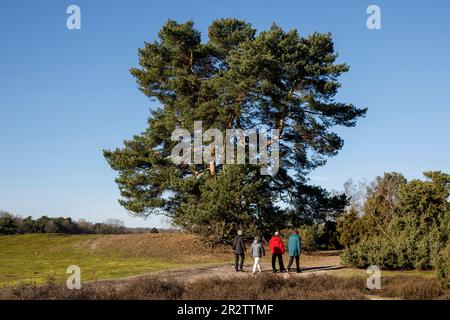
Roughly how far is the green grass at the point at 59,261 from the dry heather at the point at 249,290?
14.2ft

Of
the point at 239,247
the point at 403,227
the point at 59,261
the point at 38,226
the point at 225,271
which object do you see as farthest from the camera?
the point at 38,226

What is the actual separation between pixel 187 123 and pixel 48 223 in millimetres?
37979

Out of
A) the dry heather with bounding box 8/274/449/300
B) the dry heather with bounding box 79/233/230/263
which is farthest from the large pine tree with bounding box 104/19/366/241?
the dry heather with bounding box 8/274/449/300

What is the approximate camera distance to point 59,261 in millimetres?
29234

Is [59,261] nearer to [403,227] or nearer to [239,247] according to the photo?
[239,247]

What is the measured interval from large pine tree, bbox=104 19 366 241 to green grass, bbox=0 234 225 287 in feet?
12.4

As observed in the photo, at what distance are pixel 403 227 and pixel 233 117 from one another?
12409 mm

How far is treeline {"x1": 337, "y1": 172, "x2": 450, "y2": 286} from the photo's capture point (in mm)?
21031

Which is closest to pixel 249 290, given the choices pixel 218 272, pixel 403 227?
pixel 218 272

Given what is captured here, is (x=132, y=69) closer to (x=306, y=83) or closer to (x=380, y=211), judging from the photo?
(x=306, y=83)

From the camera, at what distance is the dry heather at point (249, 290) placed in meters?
13.3

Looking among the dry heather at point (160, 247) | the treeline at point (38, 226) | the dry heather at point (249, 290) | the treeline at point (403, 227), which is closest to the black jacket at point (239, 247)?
the dry heather at point (249, 290)

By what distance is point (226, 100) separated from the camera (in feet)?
100
